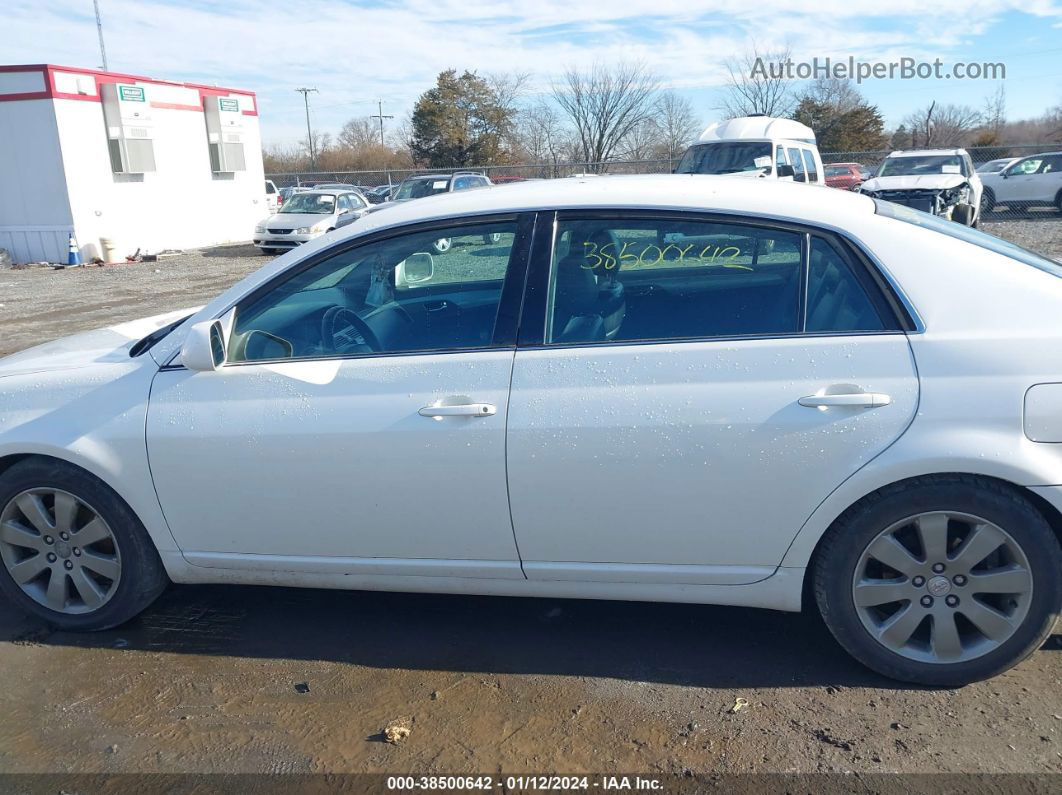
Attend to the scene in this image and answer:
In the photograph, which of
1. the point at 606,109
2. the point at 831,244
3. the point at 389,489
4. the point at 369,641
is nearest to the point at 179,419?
the point at 389,489

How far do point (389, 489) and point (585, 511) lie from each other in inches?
27.3

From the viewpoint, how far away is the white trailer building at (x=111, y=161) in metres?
20.4

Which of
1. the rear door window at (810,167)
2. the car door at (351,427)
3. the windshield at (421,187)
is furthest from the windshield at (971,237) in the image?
the windshield at (421,187)

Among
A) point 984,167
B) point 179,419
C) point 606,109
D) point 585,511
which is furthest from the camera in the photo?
point 606,109

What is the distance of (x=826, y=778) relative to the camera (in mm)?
2605

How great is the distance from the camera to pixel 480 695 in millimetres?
3080

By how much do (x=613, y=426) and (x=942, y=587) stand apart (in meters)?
1.22

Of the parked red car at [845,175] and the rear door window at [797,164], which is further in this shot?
the parked red car at [845,175]

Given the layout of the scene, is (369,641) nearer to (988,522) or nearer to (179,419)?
(179,419)

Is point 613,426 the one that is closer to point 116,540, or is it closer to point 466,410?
point 466,410

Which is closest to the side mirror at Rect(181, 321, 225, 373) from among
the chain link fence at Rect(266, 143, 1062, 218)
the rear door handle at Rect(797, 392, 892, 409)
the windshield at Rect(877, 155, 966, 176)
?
the rear door handle at Rect(797, 392, 892, 409)

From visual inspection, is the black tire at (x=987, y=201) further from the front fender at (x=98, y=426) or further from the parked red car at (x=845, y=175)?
the front fender at (x=98, y=426)

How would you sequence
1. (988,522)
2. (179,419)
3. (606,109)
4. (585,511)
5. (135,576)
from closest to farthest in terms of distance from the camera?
(988,522)
(585,511)
(179,419)
(135,576)
(606,109)

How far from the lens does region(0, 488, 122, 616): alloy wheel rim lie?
344 cm
